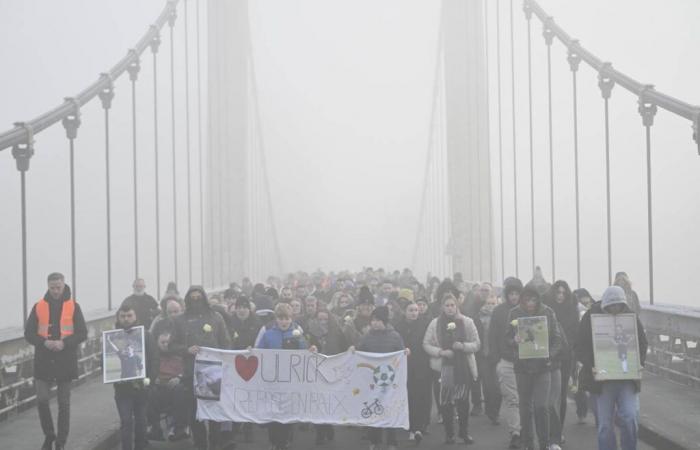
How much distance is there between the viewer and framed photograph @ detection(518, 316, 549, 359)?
8.34 meters

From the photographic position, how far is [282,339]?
9.51m

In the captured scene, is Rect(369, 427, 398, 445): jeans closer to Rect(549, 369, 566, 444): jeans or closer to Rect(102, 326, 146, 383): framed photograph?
Rect(549, 369, 566, 444): jeans

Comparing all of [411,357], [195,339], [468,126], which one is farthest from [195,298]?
[468,126]

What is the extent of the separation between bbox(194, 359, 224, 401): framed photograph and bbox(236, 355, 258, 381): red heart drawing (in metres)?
0.18

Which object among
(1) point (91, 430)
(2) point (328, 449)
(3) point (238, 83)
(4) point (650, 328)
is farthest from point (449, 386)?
A: (3) point (238, 83)

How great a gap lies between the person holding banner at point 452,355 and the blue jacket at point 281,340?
1.13 metres

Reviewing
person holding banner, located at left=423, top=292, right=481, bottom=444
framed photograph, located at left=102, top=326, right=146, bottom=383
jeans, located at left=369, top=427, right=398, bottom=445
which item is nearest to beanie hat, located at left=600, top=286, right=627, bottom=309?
person holding banner, located at left=423, top=292, right=481, bottom=444

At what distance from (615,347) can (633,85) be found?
7487mm

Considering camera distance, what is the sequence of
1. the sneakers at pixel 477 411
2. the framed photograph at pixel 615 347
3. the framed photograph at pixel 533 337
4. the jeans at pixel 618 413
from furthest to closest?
the sneakers at pixel 477 411, the framed photograph at pixel 533 337, the framed photograph at pixel 615 347, the jeans at pixel 618 413

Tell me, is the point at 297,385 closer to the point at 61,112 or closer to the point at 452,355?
the point at 452,355

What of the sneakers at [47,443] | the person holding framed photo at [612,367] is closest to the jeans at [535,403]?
the person holding framed photo at [612,367]

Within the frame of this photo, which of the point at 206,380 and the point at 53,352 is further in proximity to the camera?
the point at 206,380

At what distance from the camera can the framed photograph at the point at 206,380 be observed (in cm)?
937

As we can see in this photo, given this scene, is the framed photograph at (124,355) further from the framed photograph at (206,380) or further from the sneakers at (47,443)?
the framed photograph at (206,380)
